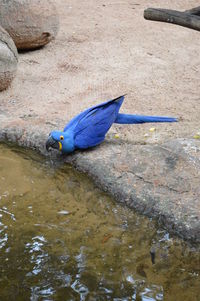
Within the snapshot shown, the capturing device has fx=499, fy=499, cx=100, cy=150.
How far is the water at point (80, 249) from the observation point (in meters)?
2.61

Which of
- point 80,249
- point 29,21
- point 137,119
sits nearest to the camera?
point 80,249

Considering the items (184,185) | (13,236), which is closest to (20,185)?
(13,236)

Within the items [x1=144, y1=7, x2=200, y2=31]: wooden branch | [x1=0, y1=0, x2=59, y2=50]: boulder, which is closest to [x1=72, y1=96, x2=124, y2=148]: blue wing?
[x1=144, y1=7, x2=200, y2=31]: wooden branch

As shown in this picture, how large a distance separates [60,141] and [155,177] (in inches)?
29.6

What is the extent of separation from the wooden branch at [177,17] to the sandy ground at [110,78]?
975 millimetres

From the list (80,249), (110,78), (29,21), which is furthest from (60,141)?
(29,21)

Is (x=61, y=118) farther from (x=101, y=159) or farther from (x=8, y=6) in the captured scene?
(x=8, y=6)

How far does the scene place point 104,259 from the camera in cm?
283

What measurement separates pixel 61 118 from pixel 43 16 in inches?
75.4

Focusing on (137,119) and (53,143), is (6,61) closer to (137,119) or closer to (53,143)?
(53,143)

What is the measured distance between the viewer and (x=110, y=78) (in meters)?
5.10

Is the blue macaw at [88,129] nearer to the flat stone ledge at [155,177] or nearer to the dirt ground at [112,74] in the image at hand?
the flat stone ledge at [155,177]

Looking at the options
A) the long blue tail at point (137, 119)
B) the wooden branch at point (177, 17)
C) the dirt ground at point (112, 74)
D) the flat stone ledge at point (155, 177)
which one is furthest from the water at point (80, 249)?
the wooden branch at point (177, 17)

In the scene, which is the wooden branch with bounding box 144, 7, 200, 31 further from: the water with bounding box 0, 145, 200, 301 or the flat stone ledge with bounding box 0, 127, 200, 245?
the water with bounding box 0, 145, 200, 301
